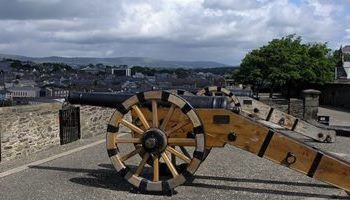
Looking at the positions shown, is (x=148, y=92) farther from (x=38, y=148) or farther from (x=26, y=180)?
(x=38, y=148)

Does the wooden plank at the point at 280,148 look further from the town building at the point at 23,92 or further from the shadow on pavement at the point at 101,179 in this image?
the town building at the point at 23,92

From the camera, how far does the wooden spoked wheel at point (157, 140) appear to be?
27.8 ft

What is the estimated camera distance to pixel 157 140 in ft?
28.6

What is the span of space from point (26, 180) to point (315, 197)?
4627 mm

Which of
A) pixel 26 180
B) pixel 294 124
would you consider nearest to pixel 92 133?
pixel 294 124

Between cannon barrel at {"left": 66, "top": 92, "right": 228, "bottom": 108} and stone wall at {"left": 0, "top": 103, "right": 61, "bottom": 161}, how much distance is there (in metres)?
3.18

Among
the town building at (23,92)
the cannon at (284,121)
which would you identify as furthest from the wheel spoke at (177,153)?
the town building at (23,92)

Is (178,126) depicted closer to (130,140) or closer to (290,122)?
(130,140)

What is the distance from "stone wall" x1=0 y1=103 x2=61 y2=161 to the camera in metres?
13.0

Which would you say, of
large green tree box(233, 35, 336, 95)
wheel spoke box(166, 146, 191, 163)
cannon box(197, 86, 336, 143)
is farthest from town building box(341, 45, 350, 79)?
wheel spoke box(166, 146, 191, 163)

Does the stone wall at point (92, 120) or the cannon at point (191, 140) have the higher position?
the cannon at point (191, 140)

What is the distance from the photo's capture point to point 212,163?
11625 millimetres

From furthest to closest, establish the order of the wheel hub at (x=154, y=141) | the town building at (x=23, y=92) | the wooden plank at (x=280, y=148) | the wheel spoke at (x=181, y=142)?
the town building at (x=23, y=92), the wheel hub at (x=154, y=141), the wheel spoke at (x=181, y=142), the wooden plank at (x=280, y=148)

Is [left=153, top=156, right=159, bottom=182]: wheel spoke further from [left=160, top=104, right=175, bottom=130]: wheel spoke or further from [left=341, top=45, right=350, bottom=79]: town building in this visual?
[left=341, top=45, right=350, bottom=79]: town building
